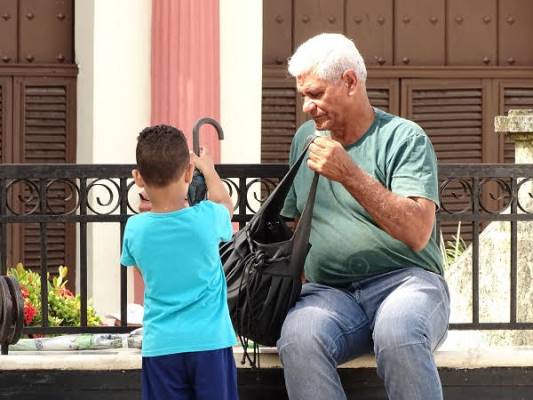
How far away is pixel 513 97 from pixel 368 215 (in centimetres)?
625

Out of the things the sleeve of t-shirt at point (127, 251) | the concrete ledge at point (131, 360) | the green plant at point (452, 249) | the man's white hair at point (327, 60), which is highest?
the man's white hair at point (327, 60)

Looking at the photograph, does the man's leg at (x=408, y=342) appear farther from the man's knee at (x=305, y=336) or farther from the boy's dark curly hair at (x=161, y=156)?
the boy's dark curly hair at (x=161, y=156)

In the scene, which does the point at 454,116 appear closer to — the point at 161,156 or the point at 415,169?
the point at 415,169

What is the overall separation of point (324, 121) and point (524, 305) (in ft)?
7.66

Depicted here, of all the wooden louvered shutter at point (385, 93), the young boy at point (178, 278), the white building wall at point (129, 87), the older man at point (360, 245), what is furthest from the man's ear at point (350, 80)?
the wooden louvered shutter at point (385, 93)

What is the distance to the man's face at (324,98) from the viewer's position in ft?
18.7

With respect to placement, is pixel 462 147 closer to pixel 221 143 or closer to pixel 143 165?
pixel 221 143

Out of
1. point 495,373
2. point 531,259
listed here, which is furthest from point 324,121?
point 531,259

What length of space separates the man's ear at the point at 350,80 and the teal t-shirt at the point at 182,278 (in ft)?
2.60

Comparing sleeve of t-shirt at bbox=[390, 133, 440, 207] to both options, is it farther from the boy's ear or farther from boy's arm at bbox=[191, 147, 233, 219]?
the boy's ear

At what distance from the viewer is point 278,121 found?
450 inches

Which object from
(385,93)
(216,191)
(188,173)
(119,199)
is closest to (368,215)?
(216,191)

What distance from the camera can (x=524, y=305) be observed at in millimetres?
7699

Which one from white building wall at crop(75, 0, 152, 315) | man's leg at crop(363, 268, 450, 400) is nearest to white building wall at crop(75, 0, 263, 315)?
white building wall at crop(75, 0, 152, 315)
